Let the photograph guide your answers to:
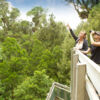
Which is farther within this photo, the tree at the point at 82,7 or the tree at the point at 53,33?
the tree at the point at 53,33

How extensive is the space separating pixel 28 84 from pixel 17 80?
163 cm

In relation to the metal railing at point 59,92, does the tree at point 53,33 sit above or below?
above

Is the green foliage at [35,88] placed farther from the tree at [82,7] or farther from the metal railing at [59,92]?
the tree at [82,7]

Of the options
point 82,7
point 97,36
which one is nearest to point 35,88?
point 97,36

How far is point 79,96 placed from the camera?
105 centimetres

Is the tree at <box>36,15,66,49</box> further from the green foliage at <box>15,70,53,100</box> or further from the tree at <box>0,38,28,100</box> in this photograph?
the green foliage at <box>15,70,53,100</box>

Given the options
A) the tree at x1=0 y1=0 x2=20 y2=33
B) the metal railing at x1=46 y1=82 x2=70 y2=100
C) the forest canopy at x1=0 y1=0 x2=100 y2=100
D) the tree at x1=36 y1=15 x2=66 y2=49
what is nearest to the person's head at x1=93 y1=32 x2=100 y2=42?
the metal railing at x1=46 y1=82 x2=70 y2=100

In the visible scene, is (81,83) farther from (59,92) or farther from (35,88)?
(35,88)

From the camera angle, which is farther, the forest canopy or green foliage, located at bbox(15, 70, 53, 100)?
the forest canopy

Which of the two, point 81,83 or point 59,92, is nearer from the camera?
point 81,83

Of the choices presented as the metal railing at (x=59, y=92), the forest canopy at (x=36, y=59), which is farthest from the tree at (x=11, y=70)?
the metal railing at (x=59, y=92)

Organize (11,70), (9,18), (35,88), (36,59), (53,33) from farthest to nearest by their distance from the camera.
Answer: (9,18), (53,33), (36,59), (11,70), (35,88)

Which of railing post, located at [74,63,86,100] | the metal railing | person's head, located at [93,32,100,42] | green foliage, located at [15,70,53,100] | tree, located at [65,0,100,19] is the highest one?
tree, located at [65,0,100,19]

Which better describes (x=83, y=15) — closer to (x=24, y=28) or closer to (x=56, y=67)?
(x=56, y=67)
